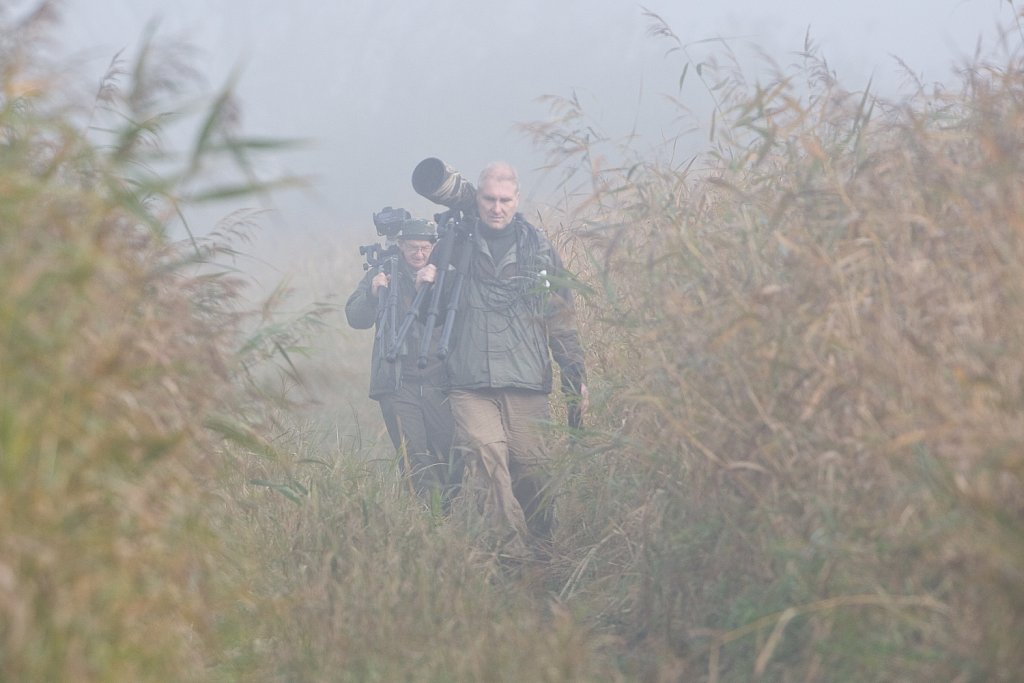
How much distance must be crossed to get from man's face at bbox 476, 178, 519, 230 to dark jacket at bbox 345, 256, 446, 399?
772mm

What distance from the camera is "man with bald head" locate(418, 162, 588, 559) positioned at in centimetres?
651

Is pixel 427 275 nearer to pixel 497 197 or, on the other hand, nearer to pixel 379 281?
pixel 497 197

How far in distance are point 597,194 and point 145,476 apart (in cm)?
257

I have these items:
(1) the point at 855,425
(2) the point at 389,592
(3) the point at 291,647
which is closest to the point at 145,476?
(3) the point at 291,647

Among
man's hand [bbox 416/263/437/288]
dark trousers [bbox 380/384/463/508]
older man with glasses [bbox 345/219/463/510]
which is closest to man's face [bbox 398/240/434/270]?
older man with glasses [bbox 345/219/463/510]

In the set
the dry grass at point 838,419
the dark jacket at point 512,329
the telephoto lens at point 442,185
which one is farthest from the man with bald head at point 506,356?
the dry grass at point 838,419

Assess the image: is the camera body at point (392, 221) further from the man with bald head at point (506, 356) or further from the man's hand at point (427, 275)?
the man with bald head at point (506, 356)

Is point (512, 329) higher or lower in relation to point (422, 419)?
higher

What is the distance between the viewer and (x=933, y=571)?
299cm

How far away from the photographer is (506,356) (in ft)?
22.1

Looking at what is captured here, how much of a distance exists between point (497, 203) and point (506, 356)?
937 mm

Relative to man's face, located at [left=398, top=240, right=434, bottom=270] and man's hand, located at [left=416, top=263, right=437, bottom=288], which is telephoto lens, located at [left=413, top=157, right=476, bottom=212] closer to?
man's hand, located at [left=416, top=263, right=437, bottom=288]

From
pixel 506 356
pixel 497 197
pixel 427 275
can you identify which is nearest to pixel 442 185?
pixel 497 197

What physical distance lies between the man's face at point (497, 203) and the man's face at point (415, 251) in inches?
53.0
